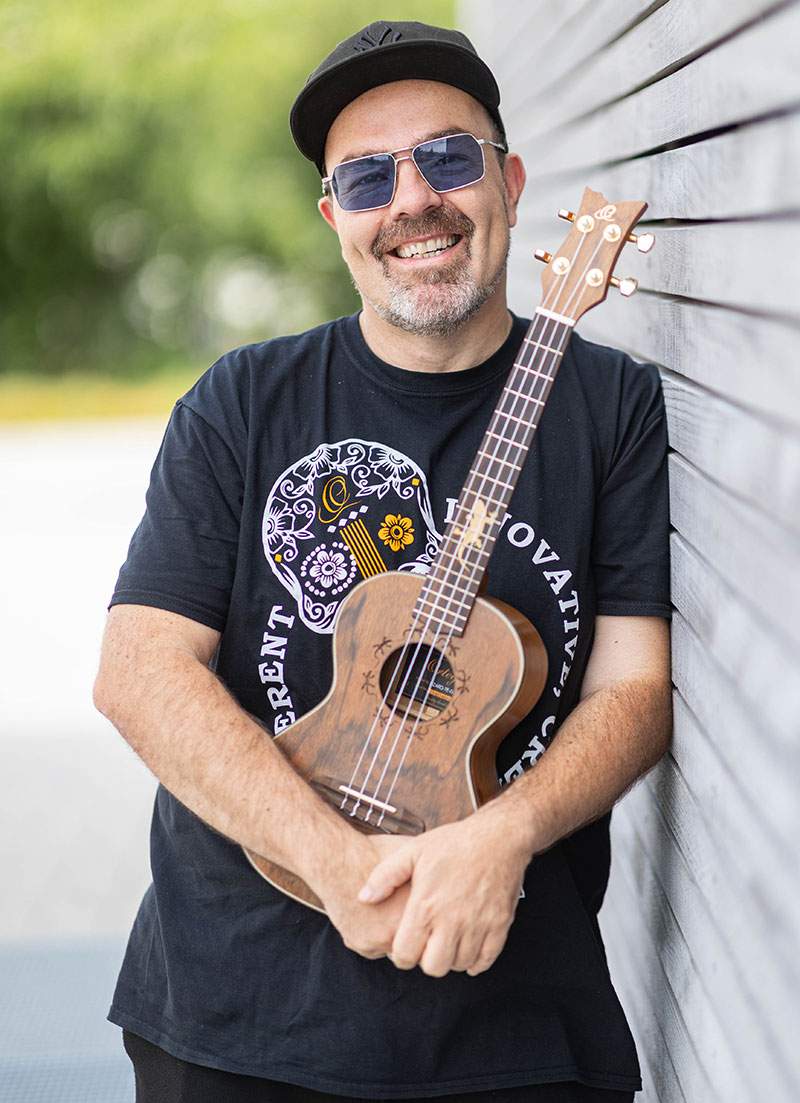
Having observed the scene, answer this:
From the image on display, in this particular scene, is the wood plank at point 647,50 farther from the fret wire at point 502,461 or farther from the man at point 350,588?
the fret wire at point 502,461

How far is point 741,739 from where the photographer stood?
142 centimetres

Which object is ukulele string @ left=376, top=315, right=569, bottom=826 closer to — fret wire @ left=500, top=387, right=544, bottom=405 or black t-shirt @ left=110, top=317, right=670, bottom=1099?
fret wire @ left=500, top=387, right=544, bottom=405

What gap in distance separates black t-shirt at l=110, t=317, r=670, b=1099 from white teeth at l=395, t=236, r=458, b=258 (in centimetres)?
18

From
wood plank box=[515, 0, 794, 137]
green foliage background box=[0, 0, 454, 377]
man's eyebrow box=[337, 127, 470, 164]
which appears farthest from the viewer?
green foliage background box=[0, 0, 454, 377]

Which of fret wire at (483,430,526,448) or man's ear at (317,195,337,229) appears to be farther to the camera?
man's ear at (317,195,337,229)

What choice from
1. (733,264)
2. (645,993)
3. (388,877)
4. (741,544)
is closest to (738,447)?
(741,544)

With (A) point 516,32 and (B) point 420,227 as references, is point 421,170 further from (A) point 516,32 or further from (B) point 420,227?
(A) point 516,32

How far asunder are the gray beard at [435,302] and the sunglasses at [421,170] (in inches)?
A: 4.4

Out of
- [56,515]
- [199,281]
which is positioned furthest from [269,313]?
[56,515]

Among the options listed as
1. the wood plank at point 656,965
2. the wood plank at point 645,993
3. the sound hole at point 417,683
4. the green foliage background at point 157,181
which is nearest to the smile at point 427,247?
the sound hole at point 417,683

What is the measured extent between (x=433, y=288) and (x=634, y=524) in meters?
0.48

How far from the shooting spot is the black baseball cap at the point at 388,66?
183 cm

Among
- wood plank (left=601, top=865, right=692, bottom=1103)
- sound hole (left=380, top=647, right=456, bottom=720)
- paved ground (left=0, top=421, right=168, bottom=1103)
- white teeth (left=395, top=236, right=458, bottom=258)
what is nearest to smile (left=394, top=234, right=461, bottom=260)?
white teeth (left=395, top=236, right=458, bottom=258)

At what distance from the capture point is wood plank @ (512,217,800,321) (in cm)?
123
